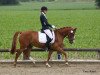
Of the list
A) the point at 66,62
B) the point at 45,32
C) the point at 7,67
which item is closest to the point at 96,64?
the point at 66,62

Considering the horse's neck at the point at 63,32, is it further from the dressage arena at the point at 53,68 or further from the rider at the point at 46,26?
the dressage arena at the point at 53,68

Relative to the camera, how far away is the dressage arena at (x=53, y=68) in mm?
12289

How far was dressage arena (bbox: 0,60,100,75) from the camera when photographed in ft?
40.3

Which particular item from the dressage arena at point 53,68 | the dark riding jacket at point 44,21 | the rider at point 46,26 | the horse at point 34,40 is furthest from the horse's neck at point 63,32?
the dressage arena at point 53,68

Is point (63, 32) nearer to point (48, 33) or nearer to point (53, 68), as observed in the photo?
point (48, 33)

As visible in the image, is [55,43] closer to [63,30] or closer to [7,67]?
[63,30]

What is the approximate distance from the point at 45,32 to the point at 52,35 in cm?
28

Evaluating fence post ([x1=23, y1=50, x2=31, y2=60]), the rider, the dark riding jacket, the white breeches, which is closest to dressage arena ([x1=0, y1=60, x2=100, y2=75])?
fence post ([x1=23, y1=50, x2=31, y2=60])

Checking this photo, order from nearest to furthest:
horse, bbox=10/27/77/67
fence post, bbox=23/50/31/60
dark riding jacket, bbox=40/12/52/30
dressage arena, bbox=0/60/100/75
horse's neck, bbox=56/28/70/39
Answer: dressage arena, bbox=0/60/100/75 → dark riding jacket, bbox=40/12/52/30 → horse, bbox=10/27/77/67 → horse's neck, bbox=56/28/70/39 → fence post, bbox=23/50/31/60

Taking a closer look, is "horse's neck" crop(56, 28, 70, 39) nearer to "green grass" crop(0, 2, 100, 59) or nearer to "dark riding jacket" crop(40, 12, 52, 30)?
"dark riding jacket" crop(40, 12, 52, 30)

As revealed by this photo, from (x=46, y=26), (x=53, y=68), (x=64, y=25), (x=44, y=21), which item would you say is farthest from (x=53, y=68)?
(x=64, y=25)

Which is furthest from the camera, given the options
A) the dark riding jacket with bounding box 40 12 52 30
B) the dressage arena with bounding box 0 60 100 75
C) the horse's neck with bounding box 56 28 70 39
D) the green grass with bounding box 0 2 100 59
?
the green grass with bounding box 0 2 100 59

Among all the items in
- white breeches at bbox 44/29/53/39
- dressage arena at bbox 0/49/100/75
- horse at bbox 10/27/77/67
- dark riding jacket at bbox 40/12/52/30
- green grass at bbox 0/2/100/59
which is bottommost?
green grass at bbox 0/2/100/59

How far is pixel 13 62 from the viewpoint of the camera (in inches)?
551
